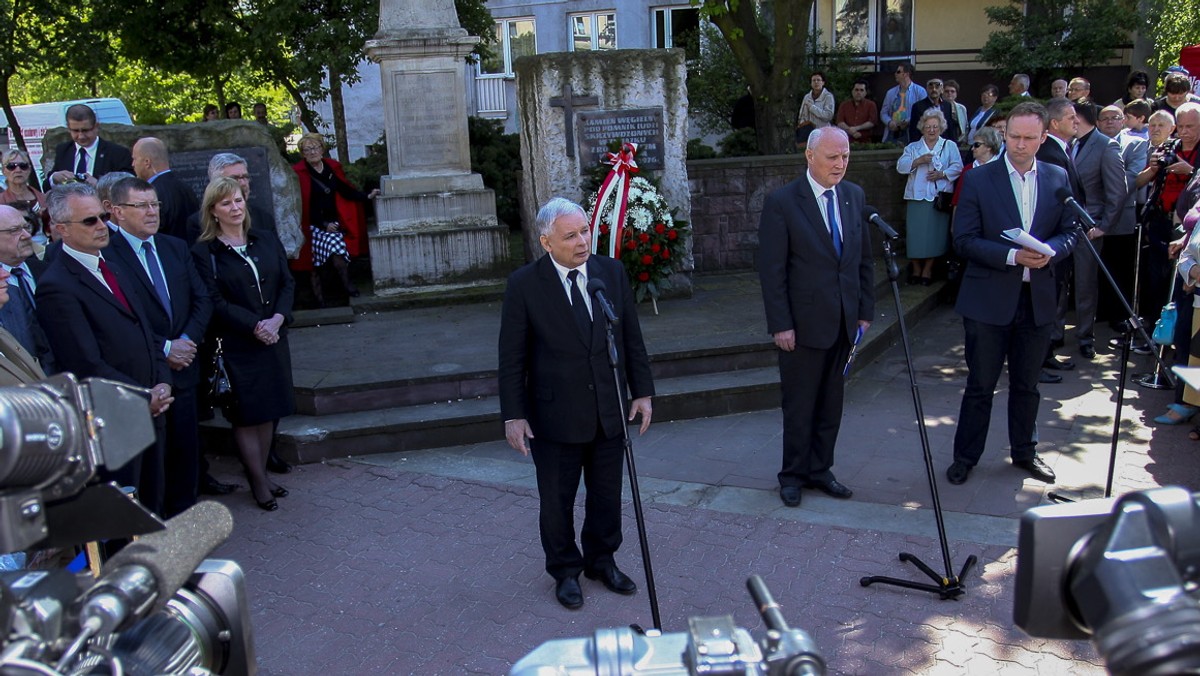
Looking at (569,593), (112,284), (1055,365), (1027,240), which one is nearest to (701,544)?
(569,593)

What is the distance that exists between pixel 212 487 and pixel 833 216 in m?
4.01

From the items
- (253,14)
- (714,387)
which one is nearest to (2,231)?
(714,387)

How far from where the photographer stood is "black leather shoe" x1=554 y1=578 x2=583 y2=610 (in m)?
4.45

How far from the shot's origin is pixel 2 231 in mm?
4375

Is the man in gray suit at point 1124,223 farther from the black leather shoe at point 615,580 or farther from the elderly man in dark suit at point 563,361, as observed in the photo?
the black leather shoe at point 615,580

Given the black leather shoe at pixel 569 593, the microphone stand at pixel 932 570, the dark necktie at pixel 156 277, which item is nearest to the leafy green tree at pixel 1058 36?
the microphone stand at pixel 932 570

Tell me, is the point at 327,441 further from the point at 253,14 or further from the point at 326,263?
the point at 253,14

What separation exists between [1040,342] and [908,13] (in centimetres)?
1717

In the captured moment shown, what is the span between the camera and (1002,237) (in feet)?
17.7

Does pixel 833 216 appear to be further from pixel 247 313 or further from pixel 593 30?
pixel 593 30

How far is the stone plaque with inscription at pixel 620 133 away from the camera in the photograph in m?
8.75

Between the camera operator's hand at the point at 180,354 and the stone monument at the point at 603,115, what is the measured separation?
430 centimetres

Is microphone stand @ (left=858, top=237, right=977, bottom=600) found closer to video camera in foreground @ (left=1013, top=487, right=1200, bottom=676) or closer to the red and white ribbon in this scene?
video camera in foreground @ (left=1013, top=487, right=1200, bottom=676)

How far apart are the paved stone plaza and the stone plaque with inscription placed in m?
2.94
